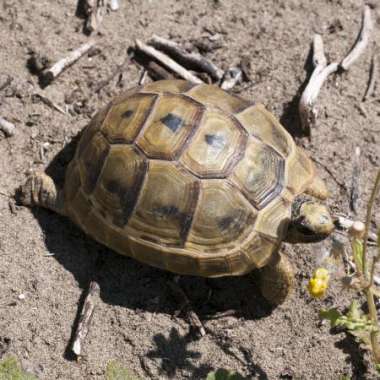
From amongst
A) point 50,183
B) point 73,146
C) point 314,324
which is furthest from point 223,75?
point 314,324

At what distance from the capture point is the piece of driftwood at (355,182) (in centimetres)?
460

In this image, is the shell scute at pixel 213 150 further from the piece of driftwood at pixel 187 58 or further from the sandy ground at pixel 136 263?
the piece of driftwood at pixel 187 58

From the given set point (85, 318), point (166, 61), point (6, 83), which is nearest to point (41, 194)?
point (85, 318)

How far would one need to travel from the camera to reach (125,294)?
14.0 ft

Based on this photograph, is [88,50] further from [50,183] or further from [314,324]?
[314,324]

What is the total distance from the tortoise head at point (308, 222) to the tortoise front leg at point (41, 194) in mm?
1535

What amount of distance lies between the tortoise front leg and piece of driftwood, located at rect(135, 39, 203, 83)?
1.31 m

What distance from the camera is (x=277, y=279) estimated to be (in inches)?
160

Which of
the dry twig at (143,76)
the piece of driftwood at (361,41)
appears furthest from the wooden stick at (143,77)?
the piece of driftwood at (361,41)

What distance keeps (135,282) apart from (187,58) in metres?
1.82

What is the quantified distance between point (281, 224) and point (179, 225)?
24.8 inches

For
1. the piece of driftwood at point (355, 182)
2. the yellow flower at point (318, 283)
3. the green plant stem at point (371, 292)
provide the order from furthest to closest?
1. the piece of driftwood at point (355, 182)
2. the yellow flower at point (318, 283)
3. the green plant stem at point (371, 292)

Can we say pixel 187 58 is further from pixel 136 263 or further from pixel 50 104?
pixel 136 263

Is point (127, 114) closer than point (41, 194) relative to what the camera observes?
Yes
